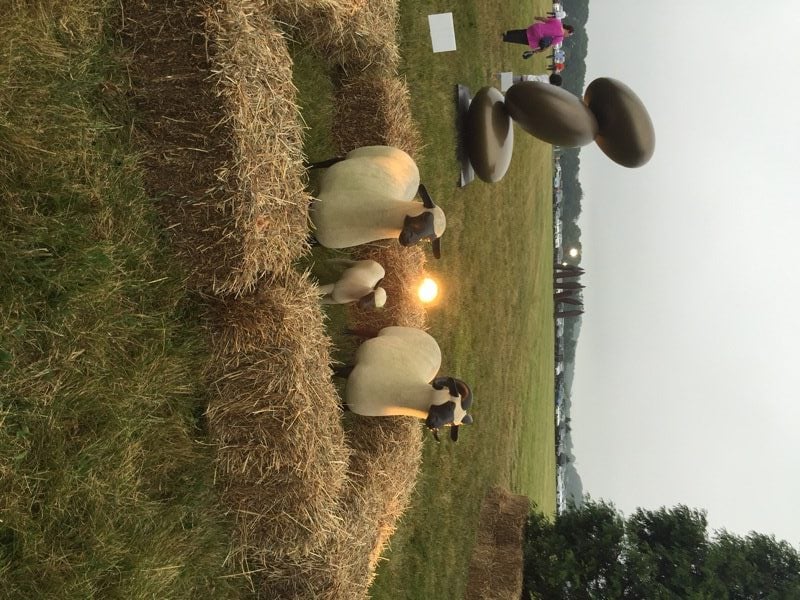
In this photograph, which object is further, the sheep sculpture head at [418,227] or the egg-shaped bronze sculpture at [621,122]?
the egg-shaped bronze sculpture at [621,122]

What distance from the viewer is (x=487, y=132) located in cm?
609

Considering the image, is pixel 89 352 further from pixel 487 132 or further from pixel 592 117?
pixel 592 117

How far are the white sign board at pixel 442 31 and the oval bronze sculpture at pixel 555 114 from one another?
1.10 meters

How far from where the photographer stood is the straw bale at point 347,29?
11.3ft

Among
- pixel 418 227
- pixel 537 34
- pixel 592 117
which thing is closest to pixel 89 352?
pixel 418 227

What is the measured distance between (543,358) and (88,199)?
15.1 m

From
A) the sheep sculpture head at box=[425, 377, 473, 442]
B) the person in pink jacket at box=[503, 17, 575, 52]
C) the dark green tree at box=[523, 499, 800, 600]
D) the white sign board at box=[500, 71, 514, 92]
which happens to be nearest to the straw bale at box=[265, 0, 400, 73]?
the sheep sculpture head at box=[425, 377, 473, 442]

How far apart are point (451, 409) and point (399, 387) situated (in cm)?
41

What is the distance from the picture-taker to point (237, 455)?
291 cm

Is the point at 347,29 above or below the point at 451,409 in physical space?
above

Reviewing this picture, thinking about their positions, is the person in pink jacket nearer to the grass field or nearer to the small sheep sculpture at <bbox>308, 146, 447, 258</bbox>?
the small sheep sculpture at <bbox>308, 146, 447, 258</bbox>

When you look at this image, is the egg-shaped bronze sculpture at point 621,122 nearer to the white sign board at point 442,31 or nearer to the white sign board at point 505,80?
the white sign board at point 442,31

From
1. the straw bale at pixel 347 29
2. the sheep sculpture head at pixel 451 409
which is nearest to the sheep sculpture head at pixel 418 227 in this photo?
the sheep sculpture head at pixel 451 409

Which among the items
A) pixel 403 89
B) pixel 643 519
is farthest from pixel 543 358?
pixel 403 89
